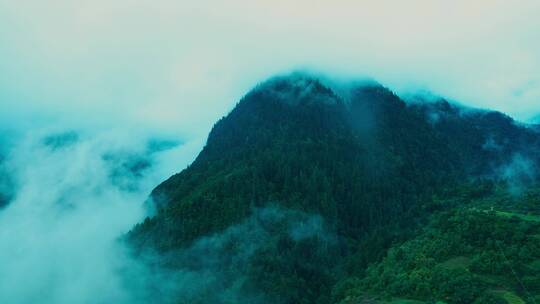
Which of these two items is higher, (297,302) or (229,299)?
(229,299)

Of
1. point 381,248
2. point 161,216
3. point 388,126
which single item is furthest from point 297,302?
point 388,126

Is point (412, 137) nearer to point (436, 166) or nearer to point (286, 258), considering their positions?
point (436, 166)

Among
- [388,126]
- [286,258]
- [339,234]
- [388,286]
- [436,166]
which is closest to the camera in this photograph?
[388,286]

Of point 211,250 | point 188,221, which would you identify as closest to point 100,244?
point 188,221

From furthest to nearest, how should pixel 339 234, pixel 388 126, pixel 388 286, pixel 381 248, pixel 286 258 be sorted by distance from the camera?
pixel 388 126
pixel 339 234
pixel 286 258
pixel 381 248
pixel 388 286

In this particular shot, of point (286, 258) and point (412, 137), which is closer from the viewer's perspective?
point (286, 258)

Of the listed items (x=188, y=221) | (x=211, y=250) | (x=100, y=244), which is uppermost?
(x=100, y=244)
